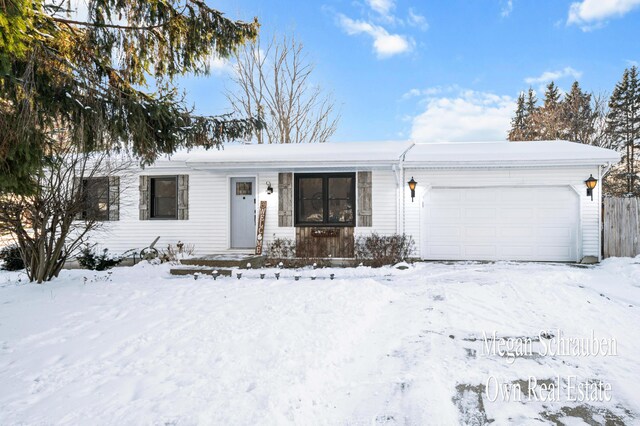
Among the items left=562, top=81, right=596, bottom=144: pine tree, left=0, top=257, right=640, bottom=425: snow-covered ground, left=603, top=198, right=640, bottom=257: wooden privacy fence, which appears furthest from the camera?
left=562, top=81, right=596, bottom=144: pine tree

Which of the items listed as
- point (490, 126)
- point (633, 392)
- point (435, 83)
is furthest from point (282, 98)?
point (633, 392)

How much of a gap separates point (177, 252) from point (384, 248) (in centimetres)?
586

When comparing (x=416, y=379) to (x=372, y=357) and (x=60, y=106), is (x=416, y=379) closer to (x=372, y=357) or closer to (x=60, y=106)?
(x=372, y=357)

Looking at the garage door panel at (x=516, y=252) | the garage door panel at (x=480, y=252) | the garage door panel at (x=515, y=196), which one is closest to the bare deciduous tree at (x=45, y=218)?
the garage door panel at (x=480, y=252)

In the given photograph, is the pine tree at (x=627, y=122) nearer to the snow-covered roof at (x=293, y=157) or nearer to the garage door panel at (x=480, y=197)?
the garage door panel at (x=480, y=197)

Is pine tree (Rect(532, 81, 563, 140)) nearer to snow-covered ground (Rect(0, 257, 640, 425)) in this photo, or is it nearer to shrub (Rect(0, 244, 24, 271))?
snow-covered ground (Rect(0, 257, 640, 425))

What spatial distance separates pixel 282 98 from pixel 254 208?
36.8 feet

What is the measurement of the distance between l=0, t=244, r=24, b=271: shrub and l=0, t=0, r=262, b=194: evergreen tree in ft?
18.0

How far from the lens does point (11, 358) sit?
11.0 feet

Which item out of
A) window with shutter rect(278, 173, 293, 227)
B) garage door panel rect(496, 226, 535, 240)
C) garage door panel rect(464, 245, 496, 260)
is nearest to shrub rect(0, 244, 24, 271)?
window with shutter rect(278, 173, 293, 227)

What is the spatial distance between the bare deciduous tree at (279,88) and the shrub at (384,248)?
38.0ft

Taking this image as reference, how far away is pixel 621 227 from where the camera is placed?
9.34 metres

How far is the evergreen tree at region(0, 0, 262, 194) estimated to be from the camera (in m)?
3.88

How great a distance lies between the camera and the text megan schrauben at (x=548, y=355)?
270 centimetres
